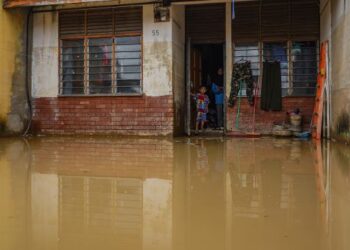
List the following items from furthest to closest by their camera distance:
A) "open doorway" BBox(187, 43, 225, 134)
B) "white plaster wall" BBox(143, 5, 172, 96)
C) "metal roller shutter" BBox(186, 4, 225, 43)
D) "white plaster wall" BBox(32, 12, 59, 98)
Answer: "open doorway" BBox(187, 43, 225, 134) → "metal roller shutter" BBox(186, 4, 225, 43) → "white plaster wall" BBox(32, 12, 59, 98) → "white plaster wall" BBox(143, 5, 172, 96)

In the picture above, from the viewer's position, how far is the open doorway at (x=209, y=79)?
1191cm

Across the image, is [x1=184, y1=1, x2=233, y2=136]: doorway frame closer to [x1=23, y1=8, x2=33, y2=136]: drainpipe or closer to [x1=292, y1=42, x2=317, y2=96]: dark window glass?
[x1=292, y1=42, x2=317, y2=96]: dark window glass

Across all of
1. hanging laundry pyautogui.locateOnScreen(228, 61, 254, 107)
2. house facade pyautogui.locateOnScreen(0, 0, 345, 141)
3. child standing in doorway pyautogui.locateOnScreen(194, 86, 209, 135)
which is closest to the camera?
house facade pyautogui.locateOnScreen(0, 0, 345, 141)

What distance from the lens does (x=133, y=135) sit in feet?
35.1

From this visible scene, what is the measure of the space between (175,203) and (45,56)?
8790mm

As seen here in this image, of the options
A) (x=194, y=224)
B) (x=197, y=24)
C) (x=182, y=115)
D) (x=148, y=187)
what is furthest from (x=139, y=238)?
(x=197, y=24)

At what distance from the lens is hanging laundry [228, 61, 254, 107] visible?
11.1 metres

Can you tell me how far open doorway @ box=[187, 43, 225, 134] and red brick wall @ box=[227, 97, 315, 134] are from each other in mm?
848

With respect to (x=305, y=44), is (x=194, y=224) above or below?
below

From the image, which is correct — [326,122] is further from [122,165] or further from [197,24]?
[122,165]

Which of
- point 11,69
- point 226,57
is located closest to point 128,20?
point 226,57

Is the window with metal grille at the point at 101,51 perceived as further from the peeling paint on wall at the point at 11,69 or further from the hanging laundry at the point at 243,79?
the hanging laundry at the point at 243,79

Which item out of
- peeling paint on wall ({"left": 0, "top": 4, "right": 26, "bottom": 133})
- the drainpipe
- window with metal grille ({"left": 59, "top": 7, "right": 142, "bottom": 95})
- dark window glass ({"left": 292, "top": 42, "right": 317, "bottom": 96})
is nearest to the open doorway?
window with metal grille ({"left": 59, "top": 7, "right": 142, "bottom": 95})

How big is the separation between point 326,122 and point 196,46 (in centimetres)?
419
